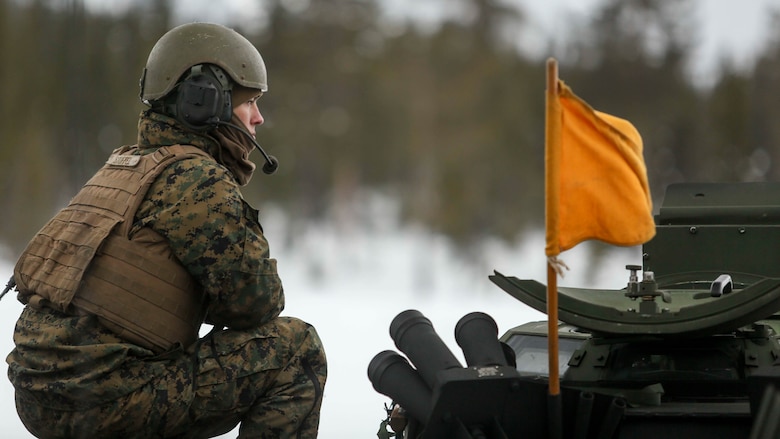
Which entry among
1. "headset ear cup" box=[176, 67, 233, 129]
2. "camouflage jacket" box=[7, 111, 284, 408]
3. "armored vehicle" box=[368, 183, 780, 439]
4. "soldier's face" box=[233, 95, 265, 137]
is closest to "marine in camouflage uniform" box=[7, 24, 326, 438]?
"camouflage jacket" box=[7, 111, 284, 408]

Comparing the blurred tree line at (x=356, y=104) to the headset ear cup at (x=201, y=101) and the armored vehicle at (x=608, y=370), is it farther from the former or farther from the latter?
the headset ear cup at (x=201, y=101)

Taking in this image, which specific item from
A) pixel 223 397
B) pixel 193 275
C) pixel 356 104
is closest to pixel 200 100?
pixel 193 275

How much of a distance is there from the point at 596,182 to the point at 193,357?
3.63ft

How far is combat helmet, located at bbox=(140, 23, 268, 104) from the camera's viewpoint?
3.61 meters

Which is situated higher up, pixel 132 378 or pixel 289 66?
pixel 289 66

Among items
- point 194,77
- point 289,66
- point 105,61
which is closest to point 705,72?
point 289,66

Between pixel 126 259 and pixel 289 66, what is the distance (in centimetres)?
421

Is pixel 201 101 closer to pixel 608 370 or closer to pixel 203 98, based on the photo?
pixel 203 98

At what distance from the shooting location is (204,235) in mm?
3398

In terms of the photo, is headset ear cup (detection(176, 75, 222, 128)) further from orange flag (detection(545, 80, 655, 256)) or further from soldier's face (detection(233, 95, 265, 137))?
orange flag (detection(545, 80, 655, 256))

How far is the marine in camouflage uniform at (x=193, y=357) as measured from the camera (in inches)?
133

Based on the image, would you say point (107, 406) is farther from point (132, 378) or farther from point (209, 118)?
point (209, 118)

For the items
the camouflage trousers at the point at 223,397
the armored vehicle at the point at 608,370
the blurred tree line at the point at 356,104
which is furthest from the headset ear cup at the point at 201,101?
the blurred tree line at the point at 356,104

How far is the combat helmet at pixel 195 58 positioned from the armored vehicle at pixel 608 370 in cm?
79
